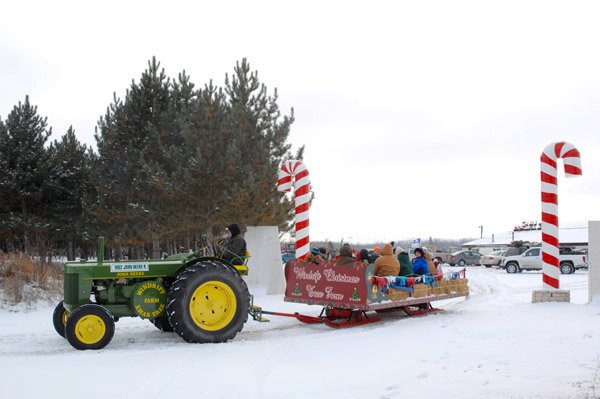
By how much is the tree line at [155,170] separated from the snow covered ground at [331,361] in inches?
386

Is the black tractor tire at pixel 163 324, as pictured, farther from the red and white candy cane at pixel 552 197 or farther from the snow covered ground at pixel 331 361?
the red and white candy cane at pixel 552 197

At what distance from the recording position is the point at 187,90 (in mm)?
24234

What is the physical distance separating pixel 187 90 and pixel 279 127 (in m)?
4.41

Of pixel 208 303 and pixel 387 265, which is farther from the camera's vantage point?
pixel 387 265

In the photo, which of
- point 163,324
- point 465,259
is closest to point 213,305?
point 163,324

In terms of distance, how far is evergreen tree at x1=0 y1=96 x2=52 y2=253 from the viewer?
25.5 m

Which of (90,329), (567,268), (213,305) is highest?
(213,305)

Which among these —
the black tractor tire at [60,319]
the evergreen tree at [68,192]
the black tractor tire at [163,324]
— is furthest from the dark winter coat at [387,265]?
the evergreen tree at [68,192]

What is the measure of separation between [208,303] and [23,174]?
19.7 metres

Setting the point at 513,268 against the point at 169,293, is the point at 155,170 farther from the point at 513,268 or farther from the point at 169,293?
the point at 513,268

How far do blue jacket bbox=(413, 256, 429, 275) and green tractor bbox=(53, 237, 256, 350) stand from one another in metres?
3.91

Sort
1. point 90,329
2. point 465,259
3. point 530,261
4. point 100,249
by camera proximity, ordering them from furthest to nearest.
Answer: point 465,259 → point 530,261 → point 100,249 → point 90,329

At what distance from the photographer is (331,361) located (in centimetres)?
758

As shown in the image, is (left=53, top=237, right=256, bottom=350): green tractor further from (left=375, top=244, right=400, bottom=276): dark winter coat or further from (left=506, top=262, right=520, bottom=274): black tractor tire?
(left=506, top=262, right=520, bottom=274): black tractor tire
